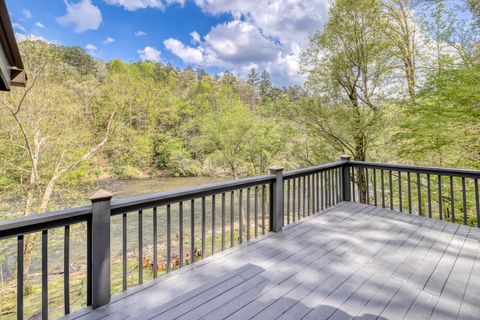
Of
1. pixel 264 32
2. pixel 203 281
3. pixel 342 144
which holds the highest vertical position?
pixel 264 32

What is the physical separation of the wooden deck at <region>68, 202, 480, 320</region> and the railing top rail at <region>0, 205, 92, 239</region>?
74 centimetres

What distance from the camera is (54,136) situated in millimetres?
8375

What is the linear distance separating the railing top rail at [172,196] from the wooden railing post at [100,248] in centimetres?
11

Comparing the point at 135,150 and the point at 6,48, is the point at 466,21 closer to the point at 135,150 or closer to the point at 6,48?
the point at 6,48

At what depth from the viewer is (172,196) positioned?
245cm

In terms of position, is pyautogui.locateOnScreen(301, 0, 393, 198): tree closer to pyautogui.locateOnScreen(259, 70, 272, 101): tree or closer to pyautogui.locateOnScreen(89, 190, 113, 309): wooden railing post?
pyautogui.locateOnScreen(89, 190, 113, 309): wooden railing post

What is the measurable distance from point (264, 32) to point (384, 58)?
44.5 ft

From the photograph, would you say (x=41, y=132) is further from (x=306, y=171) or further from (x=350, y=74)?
(x=350, y=74)

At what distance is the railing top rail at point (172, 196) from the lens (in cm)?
215

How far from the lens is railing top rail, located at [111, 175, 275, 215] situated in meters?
2.15

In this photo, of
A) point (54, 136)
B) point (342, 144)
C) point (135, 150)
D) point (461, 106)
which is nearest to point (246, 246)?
point (461, 106)

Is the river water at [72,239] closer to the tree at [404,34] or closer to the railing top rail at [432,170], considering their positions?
the railing top rail at [432,170]

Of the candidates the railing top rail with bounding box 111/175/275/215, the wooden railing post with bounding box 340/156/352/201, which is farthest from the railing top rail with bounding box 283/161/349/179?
the railing top rail with bounding box 111/175/275/215

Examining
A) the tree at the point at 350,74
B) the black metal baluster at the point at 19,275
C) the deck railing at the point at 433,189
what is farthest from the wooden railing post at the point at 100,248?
the tree at the point at 350,74
